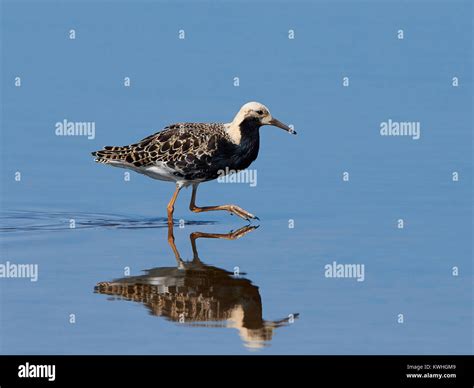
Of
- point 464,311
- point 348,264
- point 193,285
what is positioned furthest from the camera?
point 348,264

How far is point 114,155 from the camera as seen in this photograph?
23.3 meters

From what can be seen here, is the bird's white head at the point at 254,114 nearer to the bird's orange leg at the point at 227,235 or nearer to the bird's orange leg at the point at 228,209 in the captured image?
the bird's orange leg at the point at 228,209

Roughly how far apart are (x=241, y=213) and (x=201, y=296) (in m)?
5.20

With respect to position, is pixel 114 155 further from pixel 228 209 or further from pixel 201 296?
pixel 201 296

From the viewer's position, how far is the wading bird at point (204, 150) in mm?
22531

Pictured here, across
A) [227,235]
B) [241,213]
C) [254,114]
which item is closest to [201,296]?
[227,235]

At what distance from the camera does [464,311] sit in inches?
659

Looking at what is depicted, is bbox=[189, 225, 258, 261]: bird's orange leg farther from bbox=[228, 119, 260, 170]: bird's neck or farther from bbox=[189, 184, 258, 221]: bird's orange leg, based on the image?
bbox=[228, 119, 260, 170]: bird's neck

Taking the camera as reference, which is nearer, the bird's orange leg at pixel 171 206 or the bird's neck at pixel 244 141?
the bird's orange leg at pixel 171 206

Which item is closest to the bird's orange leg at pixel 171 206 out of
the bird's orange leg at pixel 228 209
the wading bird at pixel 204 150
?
the wading bird at pixel 204 150

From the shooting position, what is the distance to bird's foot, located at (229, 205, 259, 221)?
22328mm
